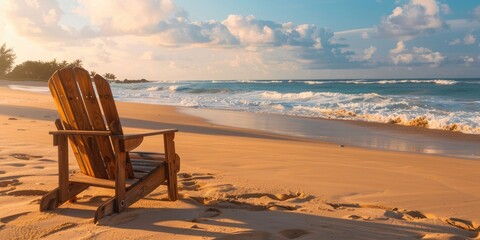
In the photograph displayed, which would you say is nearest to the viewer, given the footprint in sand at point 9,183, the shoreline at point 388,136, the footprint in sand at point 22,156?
the footprint in sand at point 9,183

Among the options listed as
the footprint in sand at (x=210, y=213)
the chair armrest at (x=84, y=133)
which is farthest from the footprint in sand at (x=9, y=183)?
the footprint in sand at (x=210, y=213)

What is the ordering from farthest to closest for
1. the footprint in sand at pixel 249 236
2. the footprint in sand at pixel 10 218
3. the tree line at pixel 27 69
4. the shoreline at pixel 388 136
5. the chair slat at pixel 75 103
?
the tree line at pixel 27 69 < the shoreline at pixel 388 136 < the chair slat at pixel 75 103 < the footprint in sand at pixel 10 218 < the footprint in sand at pixel 249 236

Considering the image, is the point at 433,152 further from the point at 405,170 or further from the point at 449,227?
the point at 449,227

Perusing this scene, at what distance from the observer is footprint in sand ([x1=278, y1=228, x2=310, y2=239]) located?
317 cm

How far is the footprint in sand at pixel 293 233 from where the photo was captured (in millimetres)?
3170

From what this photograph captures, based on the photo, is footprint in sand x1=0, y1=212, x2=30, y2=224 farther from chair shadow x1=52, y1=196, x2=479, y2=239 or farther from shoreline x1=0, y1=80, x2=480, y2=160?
shoreline x1=0, y1=80, x2=480, y2=160

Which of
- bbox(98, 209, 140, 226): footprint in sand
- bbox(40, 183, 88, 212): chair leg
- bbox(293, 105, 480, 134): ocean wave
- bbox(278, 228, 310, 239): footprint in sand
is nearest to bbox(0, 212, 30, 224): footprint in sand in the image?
bbox(40, 183, 88, 212): chair leg

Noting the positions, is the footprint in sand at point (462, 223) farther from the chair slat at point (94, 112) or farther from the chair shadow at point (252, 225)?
the chair slat at point (94, 112)

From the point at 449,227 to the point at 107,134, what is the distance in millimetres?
2780

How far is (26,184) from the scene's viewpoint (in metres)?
4.48

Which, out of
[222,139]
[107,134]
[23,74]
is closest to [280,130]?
[222,139]

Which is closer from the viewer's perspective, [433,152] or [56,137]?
[56,137]

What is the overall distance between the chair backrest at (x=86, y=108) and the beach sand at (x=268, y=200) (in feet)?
1.69

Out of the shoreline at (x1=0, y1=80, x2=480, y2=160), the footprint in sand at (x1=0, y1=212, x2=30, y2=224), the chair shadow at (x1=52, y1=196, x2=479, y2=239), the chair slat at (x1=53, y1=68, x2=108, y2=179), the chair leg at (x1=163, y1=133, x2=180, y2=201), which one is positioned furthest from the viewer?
the shoreline at (x1=0, y1=80, x2=480, y2=160)
